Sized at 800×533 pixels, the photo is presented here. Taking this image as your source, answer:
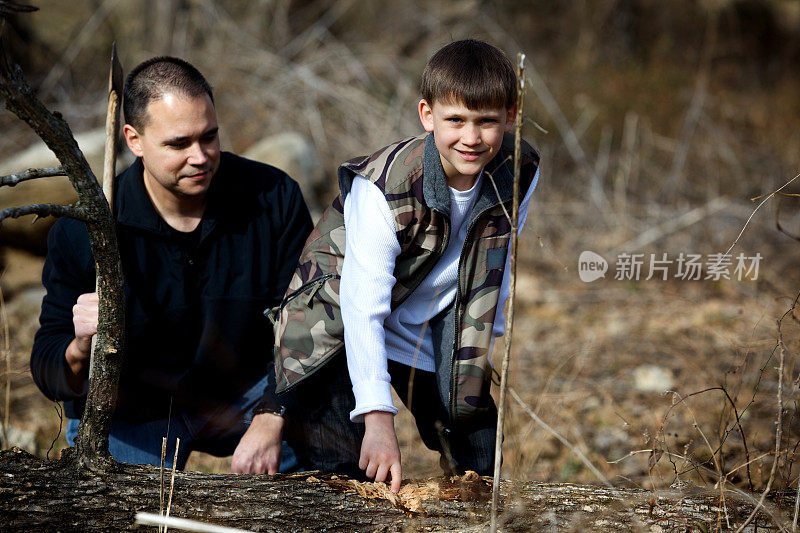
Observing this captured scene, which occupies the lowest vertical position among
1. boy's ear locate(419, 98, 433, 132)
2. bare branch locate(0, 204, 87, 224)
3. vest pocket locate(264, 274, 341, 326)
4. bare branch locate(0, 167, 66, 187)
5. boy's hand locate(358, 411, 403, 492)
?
boy's hand locate(358, 411, 403, 492)

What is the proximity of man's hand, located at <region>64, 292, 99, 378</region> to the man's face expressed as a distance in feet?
1.50

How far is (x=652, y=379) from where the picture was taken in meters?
4.14

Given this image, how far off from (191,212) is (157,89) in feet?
1.41

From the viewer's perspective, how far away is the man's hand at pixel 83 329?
212 cm

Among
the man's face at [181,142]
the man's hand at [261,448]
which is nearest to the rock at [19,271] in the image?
the man's face at [181,142]

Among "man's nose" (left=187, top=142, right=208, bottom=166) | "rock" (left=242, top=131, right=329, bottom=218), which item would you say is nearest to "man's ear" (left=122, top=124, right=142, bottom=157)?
"man's nose" (left=187, top=142, right=208, bottom=166)

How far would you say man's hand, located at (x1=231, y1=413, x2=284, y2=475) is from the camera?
225cm

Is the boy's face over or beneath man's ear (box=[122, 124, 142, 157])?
beneath

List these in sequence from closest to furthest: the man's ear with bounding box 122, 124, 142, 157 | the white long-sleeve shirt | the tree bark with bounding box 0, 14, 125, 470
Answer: the tree bark with bounding box 0, 14, 125, 470 → the white long-sleeve shirt → the man's ear with bounding box 122, 124, 142, 157

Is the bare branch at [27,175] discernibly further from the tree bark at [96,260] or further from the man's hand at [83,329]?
the man's hand at [83,329]

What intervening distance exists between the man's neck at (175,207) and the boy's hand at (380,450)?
1.02 meters

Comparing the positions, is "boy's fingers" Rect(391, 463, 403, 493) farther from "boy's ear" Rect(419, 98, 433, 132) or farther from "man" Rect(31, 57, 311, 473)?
"boy's ear" Rect(419, 98, 433, 132)

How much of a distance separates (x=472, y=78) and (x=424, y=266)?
0.55 m

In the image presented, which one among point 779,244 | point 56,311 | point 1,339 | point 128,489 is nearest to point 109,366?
point 128,489
